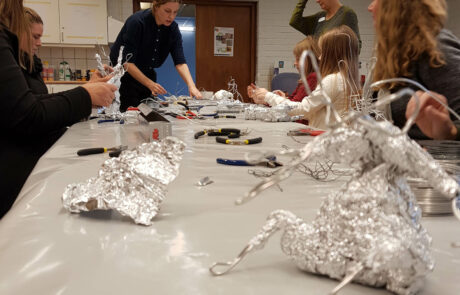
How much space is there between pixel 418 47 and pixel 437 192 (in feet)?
1.48

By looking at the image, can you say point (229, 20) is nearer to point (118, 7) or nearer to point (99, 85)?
point (118, 7)

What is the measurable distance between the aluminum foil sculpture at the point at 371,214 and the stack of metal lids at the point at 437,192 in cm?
20

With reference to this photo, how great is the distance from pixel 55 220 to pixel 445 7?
890 mm

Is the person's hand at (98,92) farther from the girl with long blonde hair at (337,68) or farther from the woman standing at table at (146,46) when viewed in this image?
the woman standing at table at (146,46)

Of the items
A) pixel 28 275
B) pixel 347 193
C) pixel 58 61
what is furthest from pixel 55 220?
pixel 58 61

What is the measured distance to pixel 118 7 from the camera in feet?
15.4

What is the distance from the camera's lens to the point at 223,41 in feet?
16.8

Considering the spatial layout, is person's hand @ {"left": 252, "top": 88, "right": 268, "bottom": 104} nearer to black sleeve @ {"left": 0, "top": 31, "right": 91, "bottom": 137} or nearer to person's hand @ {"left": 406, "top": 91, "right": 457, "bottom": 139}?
black sleeve @ {"left": 0, "top": 31, "right": 91, "bottom": 137}

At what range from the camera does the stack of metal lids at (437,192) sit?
52 cm

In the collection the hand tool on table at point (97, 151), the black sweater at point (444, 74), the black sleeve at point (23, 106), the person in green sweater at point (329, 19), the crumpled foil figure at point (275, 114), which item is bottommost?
the hand tool on table at point (97, 151)

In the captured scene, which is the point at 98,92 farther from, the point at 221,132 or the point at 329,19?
the point at 329,19

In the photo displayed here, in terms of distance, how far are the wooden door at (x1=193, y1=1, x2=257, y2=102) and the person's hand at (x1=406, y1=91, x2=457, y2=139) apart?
4.49 metres

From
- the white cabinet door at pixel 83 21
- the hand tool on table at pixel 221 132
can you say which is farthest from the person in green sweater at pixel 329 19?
the white cabinet door at pixel 83 21

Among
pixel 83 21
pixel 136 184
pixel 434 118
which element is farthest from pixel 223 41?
pixel 136 184
